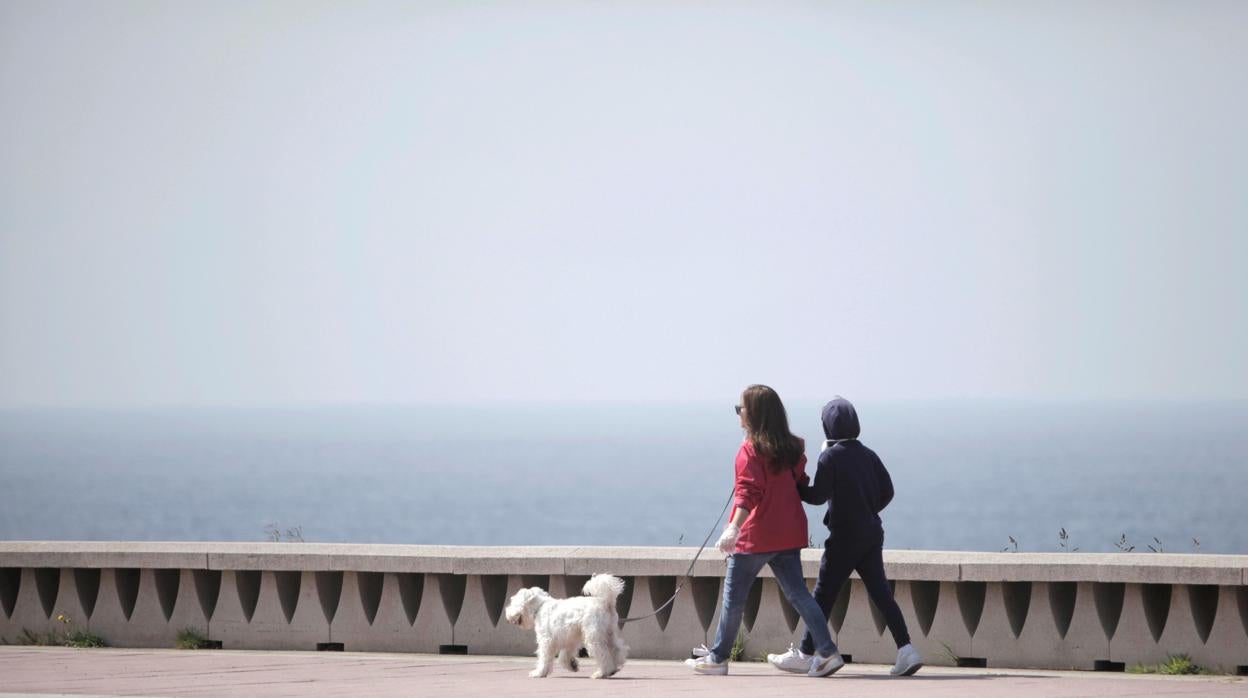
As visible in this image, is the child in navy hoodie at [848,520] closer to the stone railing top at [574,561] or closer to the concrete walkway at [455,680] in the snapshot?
the concrete walkway at [455,680]

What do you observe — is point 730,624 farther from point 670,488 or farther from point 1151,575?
point 670,488

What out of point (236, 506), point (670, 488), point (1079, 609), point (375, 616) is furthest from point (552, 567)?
point (670, 488)

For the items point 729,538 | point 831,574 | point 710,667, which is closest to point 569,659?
point 710,667

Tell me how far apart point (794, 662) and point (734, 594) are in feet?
1.84

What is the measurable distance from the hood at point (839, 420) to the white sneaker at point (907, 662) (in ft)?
4.49

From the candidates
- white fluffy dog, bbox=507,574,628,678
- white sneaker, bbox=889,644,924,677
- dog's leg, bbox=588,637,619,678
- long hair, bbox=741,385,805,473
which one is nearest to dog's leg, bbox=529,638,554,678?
white fluffy dog, bbox=507,574,628,678

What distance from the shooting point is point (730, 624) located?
11.2 metres

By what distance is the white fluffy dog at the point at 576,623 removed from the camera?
1092cm

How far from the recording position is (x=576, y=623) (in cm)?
1098

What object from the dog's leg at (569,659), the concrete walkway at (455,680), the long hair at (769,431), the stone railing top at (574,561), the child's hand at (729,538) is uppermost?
the long hair at (769,431)

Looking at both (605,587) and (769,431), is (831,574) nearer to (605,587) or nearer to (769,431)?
(769,431)

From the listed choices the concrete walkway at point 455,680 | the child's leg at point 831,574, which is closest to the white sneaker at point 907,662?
the concrete walkway at point 455,680

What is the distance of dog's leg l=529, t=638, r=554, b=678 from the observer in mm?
11039

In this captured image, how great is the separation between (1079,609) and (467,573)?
4.03 m
